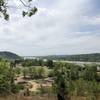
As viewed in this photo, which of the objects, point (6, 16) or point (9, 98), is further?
point (9, 98)

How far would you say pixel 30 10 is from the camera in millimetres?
12297

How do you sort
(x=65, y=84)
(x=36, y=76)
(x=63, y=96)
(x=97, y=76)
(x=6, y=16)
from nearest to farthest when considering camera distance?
(x=6, y=16)
(x=63, y=96)
(x=65, y=84)
(x=97, y=76)
(x=36, y=76)

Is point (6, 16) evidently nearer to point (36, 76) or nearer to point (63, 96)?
point (63, 96)

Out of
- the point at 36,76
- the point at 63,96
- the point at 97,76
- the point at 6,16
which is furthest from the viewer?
the point at 36,76

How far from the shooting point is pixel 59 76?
1667cm

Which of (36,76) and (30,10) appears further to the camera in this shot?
(36,76)

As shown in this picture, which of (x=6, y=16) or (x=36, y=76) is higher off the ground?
(x=6, y=16)

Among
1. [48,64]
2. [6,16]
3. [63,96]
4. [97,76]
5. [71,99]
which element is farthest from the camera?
[48,64]

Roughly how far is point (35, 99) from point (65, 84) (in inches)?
72.1

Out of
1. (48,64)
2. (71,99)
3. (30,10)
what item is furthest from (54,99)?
(48,64)

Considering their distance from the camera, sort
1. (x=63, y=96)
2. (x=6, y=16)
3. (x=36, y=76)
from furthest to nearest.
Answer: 1. (x=36, y=76)
2. (x=63, y=96)
3. (x=6, y=16)

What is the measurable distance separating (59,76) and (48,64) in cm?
13471

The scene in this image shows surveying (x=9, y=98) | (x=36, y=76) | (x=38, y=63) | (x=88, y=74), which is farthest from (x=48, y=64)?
(x=9, y=98)

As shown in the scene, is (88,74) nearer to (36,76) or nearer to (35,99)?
(36,76)
